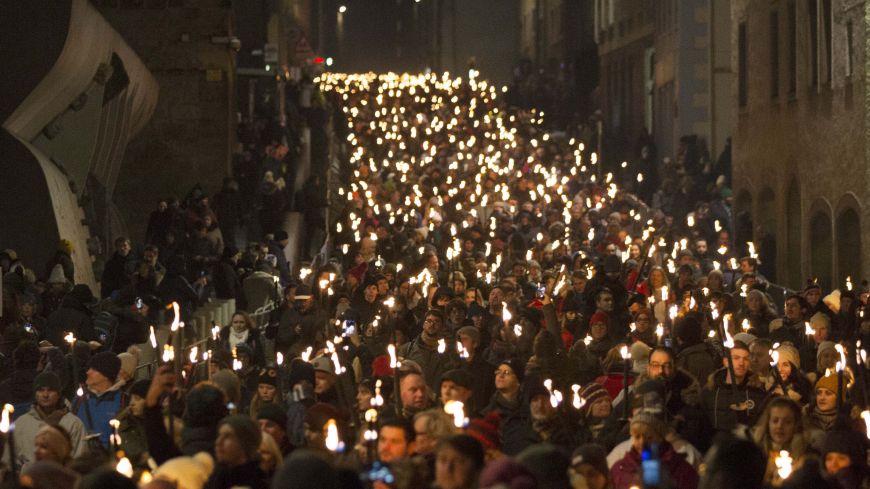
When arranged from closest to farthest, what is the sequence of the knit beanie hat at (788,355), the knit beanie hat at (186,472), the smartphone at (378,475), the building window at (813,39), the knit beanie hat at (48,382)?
the smartphone at (378,475) < the knit beanie hat at (186,472) < the knit beanie hat at (48,382) < the knit beanie hat at (788,355) < the building window at (813,39)

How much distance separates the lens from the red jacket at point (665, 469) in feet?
33.8

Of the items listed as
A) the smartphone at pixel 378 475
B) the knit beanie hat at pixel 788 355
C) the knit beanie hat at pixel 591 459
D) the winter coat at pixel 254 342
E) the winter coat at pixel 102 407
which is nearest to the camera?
the smartphone at pixel 378 475

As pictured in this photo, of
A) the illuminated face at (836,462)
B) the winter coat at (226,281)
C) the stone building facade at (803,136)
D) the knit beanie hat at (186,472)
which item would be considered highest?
the stone building facade at (803,136)

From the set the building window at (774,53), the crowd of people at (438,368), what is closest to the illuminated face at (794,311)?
the crowd of people at (438,368)

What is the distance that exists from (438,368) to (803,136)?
807 inches

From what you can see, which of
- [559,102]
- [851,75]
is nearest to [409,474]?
[851,75]

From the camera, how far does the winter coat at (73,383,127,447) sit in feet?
41.3

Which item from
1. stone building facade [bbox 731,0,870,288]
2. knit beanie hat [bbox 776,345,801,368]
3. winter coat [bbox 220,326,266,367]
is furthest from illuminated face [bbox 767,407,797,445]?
stone building facade [bbox 731,0,870,288]

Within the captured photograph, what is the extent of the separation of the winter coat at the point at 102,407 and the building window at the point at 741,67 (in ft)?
93.1

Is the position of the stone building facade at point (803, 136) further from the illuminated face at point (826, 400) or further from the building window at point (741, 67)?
the illuminated face at point (826, 400)

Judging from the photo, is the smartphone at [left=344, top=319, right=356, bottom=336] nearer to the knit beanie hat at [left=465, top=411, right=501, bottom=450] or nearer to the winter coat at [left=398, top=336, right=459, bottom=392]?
the winter coat at [left=398, top=336, right=459, bottom=392]

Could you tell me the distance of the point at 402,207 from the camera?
114 feet

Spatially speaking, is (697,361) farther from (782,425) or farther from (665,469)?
(665,469)

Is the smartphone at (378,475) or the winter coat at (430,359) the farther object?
the winter coat at (430,359)
